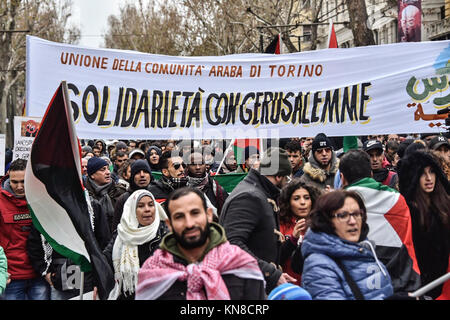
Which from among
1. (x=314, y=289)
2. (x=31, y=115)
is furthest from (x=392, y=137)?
(x=314, y=289)

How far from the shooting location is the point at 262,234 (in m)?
4.73

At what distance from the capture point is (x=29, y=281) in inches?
242

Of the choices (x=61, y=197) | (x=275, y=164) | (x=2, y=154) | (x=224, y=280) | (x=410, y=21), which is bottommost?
(x=224, y=280)

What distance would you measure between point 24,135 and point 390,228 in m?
4.80

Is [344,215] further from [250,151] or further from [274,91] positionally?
[250,151]

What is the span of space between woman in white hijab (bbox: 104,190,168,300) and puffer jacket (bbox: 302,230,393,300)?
211cm

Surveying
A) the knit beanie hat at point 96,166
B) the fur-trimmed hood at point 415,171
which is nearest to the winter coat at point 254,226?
the fur-trimmed hood at point 415,171

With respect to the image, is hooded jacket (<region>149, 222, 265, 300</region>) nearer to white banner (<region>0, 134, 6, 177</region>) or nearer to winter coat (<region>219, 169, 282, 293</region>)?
winter coat (<region>219, 169, 282, 293</region>)

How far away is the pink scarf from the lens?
342 cm

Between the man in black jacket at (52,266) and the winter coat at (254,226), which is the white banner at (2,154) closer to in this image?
the man in black jacket at (52,266)

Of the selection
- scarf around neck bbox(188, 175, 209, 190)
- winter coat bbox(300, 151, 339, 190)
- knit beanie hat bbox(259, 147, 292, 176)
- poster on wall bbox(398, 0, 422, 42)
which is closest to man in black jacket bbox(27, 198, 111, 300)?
scarf around neck bbox(188, 175, 209, 190)

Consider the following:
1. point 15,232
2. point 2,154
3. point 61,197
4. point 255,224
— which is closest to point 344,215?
point 255,224

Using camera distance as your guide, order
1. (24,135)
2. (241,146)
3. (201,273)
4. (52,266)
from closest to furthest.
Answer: (201,273) < (52,266) < (24,135) < (241,146)

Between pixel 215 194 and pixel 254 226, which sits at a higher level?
pixel 215 194
